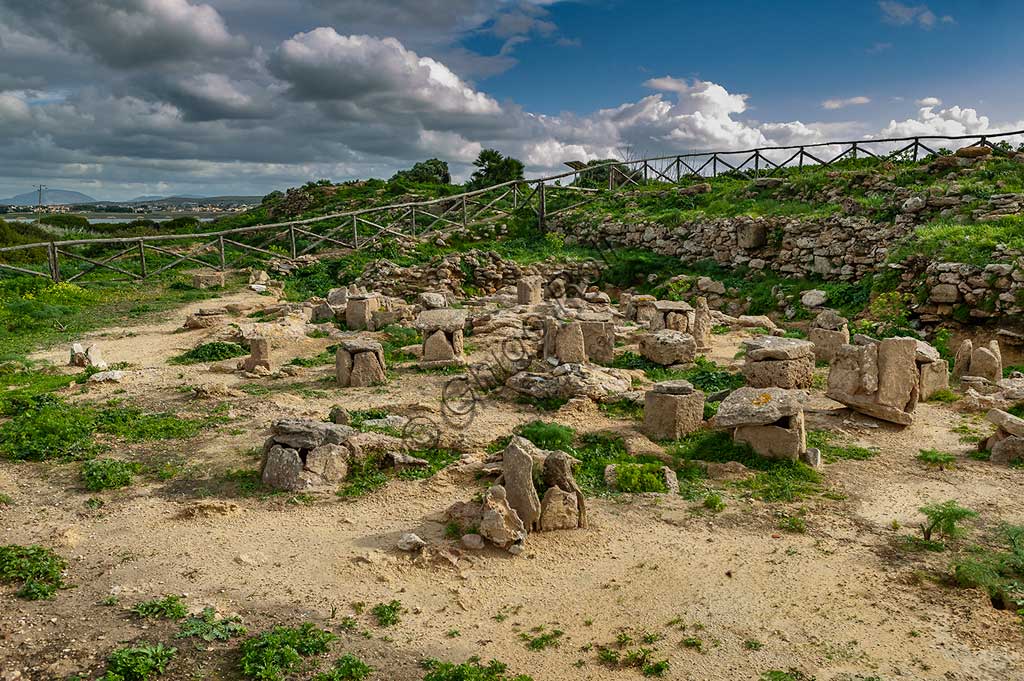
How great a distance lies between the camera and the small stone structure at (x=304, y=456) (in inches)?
329

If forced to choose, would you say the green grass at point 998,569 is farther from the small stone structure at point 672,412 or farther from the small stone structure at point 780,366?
the small stone structure at point 780,366

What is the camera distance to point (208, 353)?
14.4m

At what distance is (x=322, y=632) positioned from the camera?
5.74 m

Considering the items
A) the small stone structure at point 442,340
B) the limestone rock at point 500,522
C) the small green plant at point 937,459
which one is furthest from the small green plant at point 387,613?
the small stone structure at point 442,340

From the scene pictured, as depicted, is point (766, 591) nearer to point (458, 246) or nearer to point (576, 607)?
point (576, 607)

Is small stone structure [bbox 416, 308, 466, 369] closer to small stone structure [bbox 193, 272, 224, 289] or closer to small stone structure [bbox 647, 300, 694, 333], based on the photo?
small stone structure [bbox 647, 300, 694, 333]

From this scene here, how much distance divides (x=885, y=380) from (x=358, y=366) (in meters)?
8.55

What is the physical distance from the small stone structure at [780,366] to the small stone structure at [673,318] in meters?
3.23

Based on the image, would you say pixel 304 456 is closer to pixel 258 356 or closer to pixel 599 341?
pixel 258 356

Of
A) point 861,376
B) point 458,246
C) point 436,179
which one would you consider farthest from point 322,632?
point 436,179

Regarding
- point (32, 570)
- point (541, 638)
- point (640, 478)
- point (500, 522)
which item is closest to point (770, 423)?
point (640, 478)

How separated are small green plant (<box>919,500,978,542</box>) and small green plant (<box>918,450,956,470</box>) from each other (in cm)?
126

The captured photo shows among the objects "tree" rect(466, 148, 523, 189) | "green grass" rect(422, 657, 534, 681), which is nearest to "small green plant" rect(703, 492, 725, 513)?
"green grass" rect(422, 657, 534, 681)

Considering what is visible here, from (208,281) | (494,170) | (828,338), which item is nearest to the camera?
(828,338)
